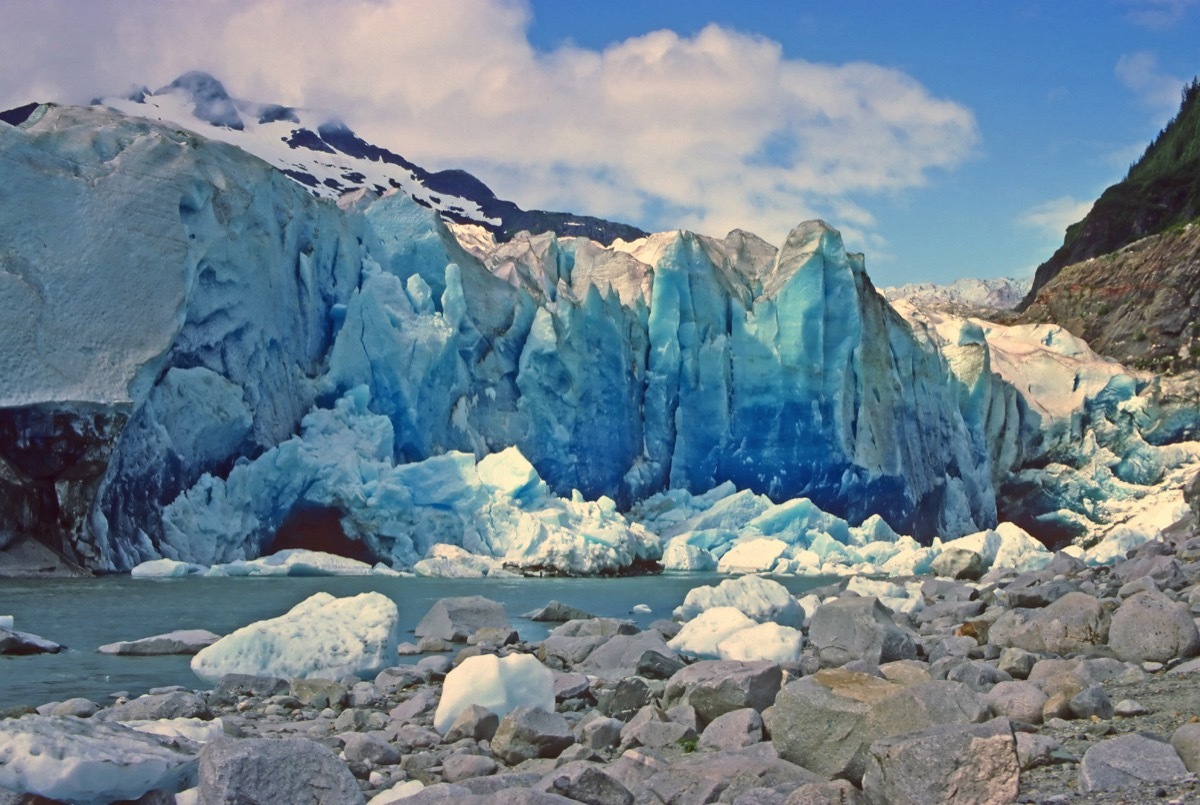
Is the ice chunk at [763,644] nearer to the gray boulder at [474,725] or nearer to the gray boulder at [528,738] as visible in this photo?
the gray boulder at [474,725]

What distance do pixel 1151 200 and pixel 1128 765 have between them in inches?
1885

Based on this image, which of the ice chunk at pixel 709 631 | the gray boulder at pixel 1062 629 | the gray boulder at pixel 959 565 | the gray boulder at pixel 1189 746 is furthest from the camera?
the gray boulder at pixel 959 565

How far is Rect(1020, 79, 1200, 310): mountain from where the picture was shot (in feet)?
142

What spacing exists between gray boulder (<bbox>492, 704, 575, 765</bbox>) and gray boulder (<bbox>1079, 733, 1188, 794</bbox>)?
5.93 ft

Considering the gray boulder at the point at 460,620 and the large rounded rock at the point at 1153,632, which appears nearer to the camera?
the large rounded rock at the point at 1153,632

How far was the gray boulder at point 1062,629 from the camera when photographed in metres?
5.93

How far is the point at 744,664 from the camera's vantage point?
4520 mm

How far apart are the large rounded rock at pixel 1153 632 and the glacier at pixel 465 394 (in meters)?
12.5

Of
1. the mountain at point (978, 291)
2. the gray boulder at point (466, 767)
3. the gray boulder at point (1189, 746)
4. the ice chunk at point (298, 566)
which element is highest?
the mountain at point (978, 291)

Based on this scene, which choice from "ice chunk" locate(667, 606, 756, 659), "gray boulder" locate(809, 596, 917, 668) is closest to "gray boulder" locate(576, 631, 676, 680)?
"ice chunk" locate(667, 606, 756, 659)

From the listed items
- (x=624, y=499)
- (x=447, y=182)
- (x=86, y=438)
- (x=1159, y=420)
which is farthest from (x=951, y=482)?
(x=447, y=182)

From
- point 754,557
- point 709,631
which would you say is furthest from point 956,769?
point 754,557

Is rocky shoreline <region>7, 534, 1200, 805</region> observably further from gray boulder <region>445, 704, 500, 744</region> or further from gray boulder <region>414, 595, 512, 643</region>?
gray boulder <region>414, 595, 512, 643</region>

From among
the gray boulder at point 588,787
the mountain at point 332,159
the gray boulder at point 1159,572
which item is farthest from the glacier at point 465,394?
the mountain at point 332,159
